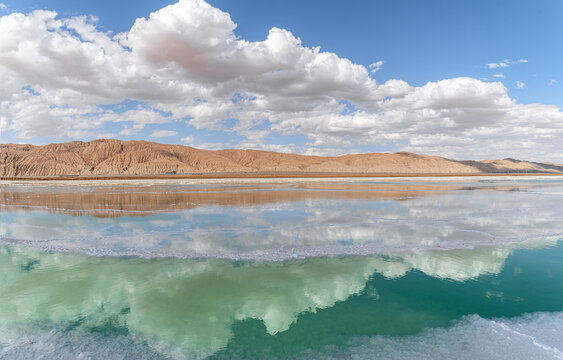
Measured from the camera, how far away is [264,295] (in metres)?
7.35

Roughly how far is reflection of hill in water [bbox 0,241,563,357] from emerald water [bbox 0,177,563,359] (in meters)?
0.04

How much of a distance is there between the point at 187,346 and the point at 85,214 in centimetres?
1708

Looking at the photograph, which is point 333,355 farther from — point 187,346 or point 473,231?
point 473,231

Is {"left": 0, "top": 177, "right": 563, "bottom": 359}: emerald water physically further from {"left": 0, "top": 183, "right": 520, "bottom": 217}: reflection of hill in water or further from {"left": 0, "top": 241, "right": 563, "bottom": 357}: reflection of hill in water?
{"left": 0, "top": 183, "right": 520, "bottom": 217}: reflection of hill in water

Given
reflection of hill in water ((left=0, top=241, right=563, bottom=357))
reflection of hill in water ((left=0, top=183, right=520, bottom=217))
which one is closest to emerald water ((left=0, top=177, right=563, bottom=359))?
reflection of hill in water ((left=0, top=241, right=563, bottom=357))

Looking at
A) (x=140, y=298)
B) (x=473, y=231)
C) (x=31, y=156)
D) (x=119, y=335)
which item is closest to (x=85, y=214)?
(x=140, y=298)

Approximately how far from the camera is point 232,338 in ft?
18.5

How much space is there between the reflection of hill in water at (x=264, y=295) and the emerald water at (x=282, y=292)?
0.04m

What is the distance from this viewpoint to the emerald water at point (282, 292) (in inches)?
214

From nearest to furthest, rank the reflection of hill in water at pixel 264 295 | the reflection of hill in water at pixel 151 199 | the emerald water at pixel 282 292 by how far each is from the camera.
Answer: the emerald water at pixel 282 292 < the reflection of hill in water at pixel 264 295 < the reflection of hill in water at pixel 151 199

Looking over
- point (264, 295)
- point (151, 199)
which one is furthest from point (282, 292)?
point (151, 199)

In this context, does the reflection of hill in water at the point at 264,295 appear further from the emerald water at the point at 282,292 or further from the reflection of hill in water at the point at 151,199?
the reflection of hill in water at the point at 151,199

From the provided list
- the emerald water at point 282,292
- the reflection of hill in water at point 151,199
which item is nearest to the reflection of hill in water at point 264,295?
the emerald water at point 282,292

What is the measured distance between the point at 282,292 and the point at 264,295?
0.45 m
